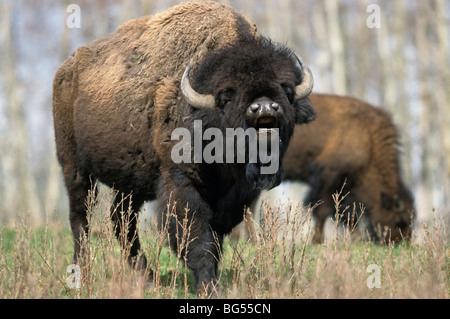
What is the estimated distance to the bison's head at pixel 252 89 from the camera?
217 inches

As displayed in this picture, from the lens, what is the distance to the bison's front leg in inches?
217

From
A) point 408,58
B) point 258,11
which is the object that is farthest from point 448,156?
point 258,11

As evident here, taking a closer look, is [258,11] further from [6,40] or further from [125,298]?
[125,298]

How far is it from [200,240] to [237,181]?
0.72m

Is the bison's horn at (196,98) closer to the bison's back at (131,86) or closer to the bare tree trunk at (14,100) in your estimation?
the bison's back at (131,86)

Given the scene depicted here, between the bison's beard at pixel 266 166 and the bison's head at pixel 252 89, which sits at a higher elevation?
the bison's head at pixel 252 89

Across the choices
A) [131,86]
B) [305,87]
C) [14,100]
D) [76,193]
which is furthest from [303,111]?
[14,100]

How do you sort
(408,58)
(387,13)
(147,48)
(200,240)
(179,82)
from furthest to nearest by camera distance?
(408,58) < (387,13) < (147,48) < (179,82) < (200,240)

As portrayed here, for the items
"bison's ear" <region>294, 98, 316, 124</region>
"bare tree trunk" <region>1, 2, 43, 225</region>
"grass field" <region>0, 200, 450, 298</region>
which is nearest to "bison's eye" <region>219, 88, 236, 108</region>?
"bison's ear" <region>294, 98, 316, 124</region>

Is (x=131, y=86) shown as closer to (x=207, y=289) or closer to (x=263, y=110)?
(x=263, y=110)

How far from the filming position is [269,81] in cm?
563

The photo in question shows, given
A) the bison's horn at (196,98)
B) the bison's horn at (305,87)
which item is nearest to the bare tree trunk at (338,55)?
the bison's horn at (305,87)

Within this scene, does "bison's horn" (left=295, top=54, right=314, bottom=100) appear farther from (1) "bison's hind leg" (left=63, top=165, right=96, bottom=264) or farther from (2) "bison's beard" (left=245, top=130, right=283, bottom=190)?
(1) "bison's hind leg" (left=63, top=165, right=96, bottom=264)

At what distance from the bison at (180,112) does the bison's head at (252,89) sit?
10 millimetres
